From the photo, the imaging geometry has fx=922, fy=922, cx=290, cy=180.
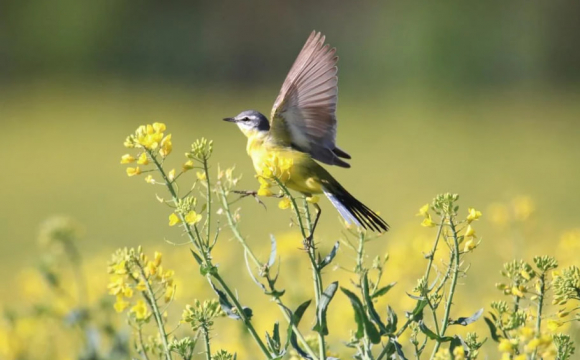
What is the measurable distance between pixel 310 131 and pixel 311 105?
0.10m

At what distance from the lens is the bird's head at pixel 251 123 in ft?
8.29

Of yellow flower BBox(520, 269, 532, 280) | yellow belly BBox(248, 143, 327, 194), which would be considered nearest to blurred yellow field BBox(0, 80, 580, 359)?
yellow belly BBox(248, 143, 327, 194)

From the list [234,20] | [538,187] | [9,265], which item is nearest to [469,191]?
[538,187]

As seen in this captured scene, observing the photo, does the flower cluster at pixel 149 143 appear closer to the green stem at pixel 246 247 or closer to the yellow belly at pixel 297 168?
the green stem at pixel 246 247

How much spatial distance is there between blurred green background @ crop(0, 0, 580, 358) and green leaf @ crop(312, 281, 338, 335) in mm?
7592

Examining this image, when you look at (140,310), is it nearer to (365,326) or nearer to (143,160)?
(143,160)

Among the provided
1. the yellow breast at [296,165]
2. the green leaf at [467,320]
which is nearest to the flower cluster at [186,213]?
the yellow breast at [296,165]

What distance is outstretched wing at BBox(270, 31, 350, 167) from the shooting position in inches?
85.5

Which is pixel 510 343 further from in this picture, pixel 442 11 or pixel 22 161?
pixel 442 11

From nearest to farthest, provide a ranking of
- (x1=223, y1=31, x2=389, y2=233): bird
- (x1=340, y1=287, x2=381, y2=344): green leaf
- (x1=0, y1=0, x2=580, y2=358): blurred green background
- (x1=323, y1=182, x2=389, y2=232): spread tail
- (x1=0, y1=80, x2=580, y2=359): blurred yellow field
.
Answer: (x1=340, y1=287, x2=381, y2=344): green leaf
(x1=323, y1=182, x2=389, y2=232): spread tail
(x1=223, y1=31, x2=389, y2=233): bird
(x1=0, y1=80, x2=580, y2=359): blurred yellow field
(x1=0, y1=0, x2=580, y2=358): blurred green background

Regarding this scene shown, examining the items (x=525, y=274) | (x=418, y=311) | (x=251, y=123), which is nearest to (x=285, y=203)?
(x=418, y=311)

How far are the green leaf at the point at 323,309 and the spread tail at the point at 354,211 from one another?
1.11ft

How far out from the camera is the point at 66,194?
1012cm

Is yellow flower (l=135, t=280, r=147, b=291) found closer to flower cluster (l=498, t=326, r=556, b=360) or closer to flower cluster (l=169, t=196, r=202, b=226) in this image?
flower cluster (l=169, t=196, r=202, b=226)
